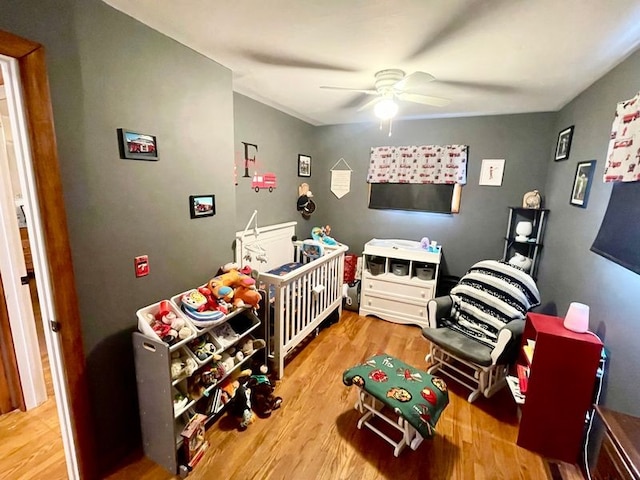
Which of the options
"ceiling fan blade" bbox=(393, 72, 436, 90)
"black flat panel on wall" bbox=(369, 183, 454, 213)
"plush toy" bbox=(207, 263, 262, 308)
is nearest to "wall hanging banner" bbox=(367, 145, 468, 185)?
"black flat panel on wall" bbox=(369, 183, 454, 213)

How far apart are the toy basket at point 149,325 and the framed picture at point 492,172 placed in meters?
3.27

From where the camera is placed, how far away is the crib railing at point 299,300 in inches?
87.3

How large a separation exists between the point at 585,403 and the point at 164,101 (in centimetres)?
285

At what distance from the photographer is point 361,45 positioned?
5.28ft

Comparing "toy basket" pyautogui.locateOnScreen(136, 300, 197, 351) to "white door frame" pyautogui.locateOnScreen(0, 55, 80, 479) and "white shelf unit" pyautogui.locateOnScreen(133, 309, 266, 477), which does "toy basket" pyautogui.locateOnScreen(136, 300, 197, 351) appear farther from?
"white door frame" pyautogui.locateOnScreen(0, 55, 80, 479)

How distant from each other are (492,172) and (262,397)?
10.5ft

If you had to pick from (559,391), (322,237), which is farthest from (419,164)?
(559,391)

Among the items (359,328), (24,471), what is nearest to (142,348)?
(24,471)

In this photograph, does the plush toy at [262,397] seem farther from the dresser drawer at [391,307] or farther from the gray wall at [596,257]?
the gray wall at [596,257]

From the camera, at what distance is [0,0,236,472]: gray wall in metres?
1.22

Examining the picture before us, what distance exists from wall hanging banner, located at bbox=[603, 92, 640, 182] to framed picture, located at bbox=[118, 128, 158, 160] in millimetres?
2416

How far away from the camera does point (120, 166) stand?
1.43 m

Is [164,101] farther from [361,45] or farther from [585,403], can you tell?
[585,403]

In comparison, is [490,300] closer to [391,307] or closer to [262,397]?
[391,307]
